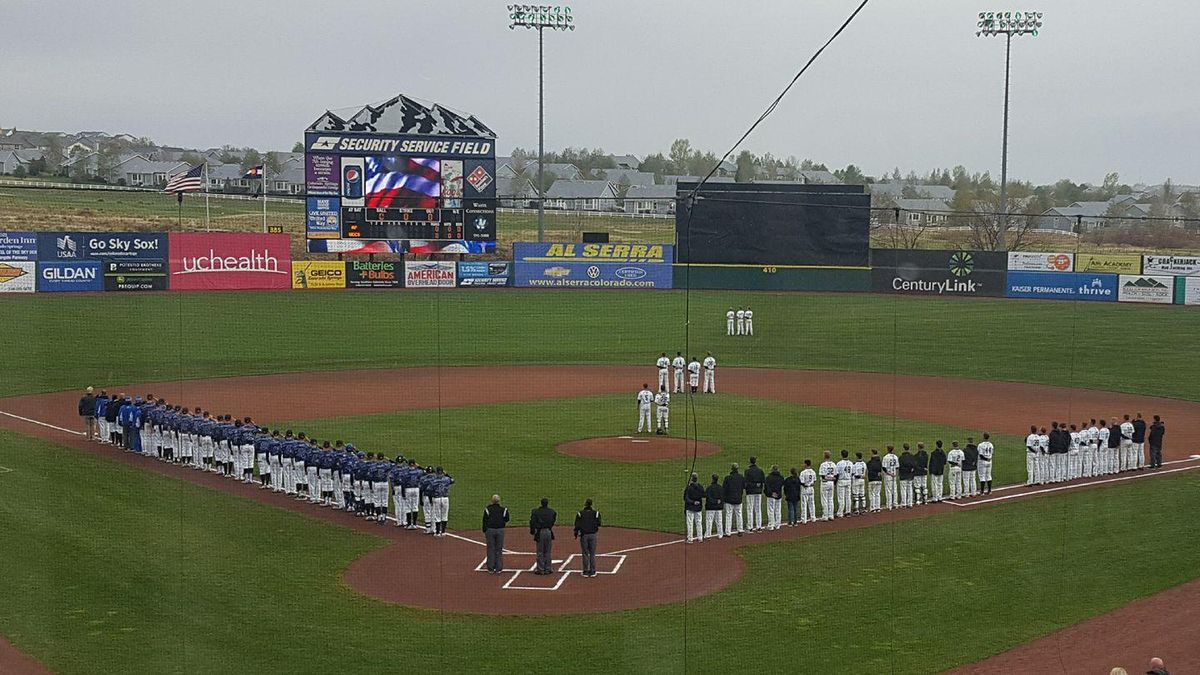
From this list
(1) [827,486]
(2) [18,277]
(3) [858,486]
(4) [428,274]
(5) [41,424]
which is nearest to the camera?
(1) [827,486]

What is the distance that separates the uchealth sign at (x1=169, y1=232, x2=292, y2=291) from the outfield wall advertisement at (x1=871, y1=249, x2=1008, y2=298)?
78.5ft

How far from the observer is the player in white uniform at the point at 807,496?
15.4 metres

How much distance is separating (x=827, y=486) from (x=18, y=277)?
1344 inches

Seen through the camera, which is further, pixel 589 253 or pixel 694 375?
pixel 589 253

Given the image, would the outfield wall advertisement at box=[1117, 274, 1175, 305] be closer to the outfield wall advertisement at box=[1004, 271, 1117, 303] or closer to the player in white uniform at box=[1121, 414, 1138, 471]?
the outfield wall advertisement at box=[1004, 271, 1117, 303]

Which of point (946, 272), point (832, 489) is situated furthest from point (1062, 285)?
point (832, 489)

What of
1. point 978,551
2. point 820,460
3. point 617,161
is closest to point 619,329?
point 820,460

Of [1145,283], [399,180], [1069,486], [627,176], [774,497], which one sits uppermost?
[627,176]

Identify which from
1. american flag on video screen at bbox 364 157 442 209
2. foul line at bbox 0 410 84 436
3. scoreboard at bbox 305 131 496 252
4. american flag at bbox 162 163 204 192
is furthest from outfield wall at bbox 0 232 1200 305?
foul line at bbox 0 410 84 436

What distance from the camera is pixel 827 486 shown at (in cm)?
1559

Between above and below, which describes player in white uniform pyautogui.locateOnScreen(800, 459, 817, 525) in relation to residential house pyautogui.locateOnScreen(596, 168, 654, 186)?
below

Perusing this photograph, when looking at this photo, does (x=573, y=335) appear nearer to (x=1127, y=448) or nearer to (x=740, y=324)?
(x=740, y=324)

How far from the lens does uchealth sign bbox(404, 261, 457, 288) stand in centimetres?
4588

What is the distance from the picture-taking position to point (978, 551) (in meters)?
14.0
